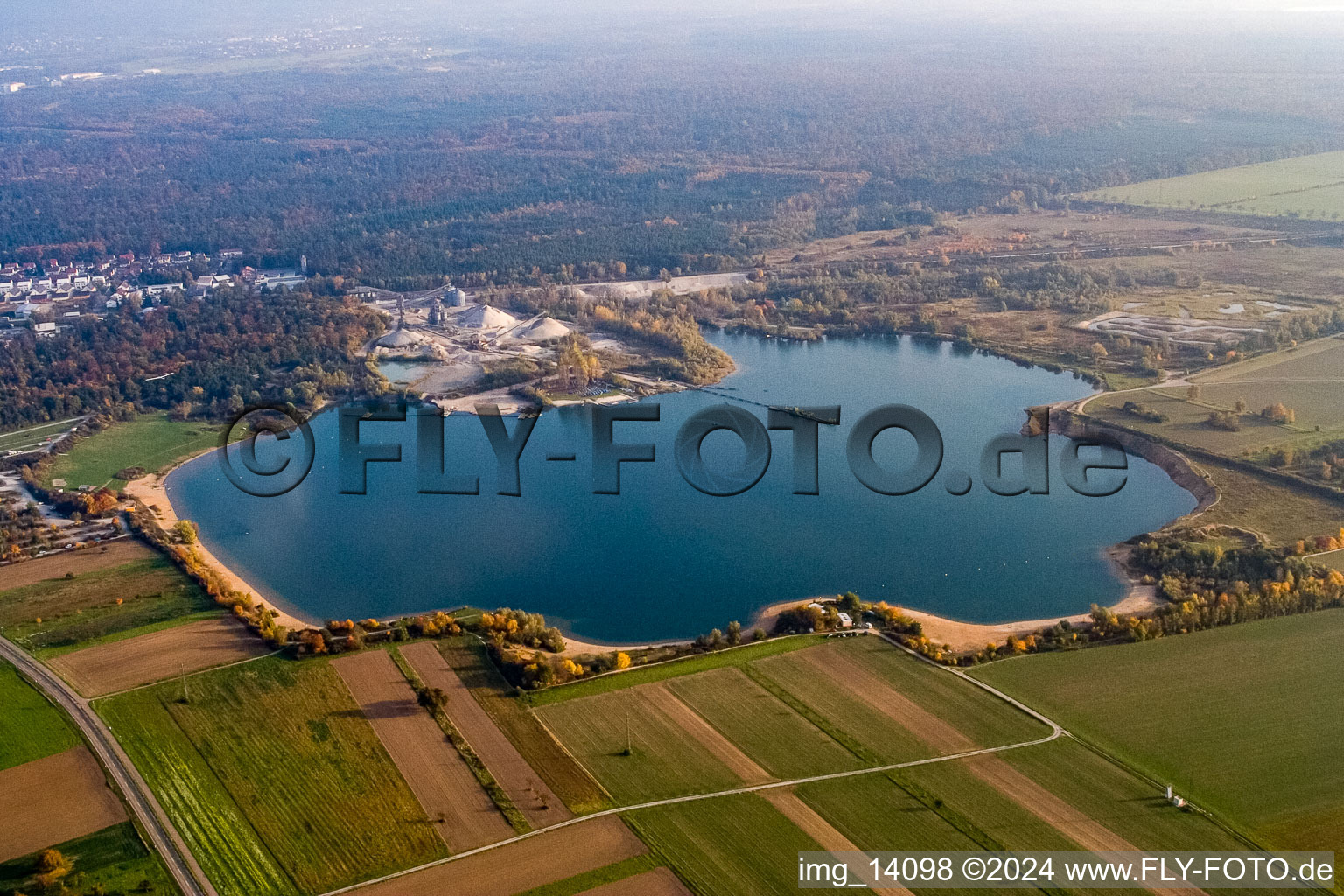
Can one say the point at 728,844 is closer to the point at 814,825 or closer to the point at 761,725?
the point at 814,825

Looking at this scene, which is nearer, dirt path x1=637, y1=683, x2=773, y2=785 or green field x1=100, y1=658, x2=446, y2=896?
green field x1=100, y1=658, x2=446, y2=896

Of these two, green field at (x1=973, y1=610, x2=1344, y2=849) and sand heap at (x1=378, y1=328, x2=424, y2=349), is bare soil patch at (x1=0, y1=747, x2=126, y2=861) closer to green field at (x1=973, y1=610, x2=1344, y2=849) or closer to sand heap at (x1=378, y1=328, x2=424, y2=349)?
green field at (x1=973, y1=610, x2=1344, y2=849)

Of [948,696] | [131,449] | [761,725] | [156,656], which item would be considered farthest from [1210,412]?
[131,449]

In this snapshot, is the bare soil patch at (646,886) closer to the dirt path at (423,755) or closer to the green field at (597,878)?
the green field at (597,878)

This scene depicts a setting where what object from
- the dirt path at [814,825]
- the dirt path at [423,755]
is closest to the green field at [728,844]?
the dirt path at [814,825]

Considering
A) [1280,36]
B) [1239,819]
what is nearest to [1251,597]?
[1239,819]

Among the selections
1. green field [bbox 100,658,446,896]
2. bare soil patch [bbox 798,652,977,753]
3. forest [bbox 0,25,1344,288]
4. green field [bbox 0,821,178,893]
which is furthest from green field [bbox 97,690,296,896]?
forest [bbox 0,25,1344,288]

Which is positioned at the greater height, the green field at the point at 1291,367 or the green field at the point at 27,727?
the green field at the point at 1291,367
